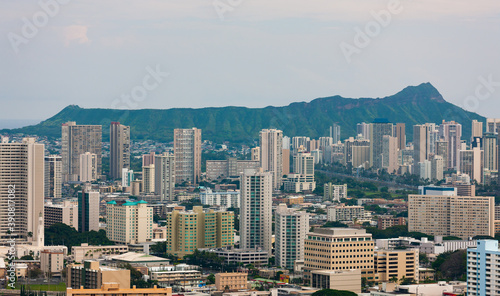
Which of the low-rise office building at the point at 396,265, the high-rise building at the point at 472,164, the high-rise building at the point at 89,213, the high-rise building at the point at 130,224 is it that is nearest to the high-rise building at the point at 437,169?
the high-rise building at the point at 472,164

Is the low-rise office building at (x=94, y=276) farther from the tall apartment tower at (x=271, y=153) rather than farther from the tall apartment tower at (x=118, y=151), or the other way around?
the tall apartment tower at (x=118, y=151)

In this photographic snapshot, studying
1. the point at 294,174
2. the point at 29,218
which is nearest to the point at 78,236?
the point at 29,218

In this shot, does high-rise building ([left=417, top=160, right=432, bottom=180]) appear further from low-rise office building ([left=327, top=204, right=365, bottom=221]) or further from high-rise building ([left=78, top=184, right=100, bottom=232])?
high-rise building ([left=78, top=184, right=100, bottom=232])

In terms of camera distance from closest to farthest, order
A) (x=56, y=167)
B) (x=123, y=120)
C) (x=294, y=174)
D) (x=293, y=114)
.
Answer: (x=56, y=167)
(x=294, y=174)
(x=123, y=120)
(x=293, y=114)

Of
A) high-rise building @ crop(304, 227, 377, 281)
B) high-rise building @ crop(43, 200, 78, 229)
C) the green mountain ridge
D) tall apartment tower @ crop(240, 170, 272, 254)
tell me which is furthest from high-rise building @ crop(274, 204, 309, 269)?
the green mountain ridge

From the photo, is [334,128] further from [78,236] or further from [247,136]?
[78,236]
